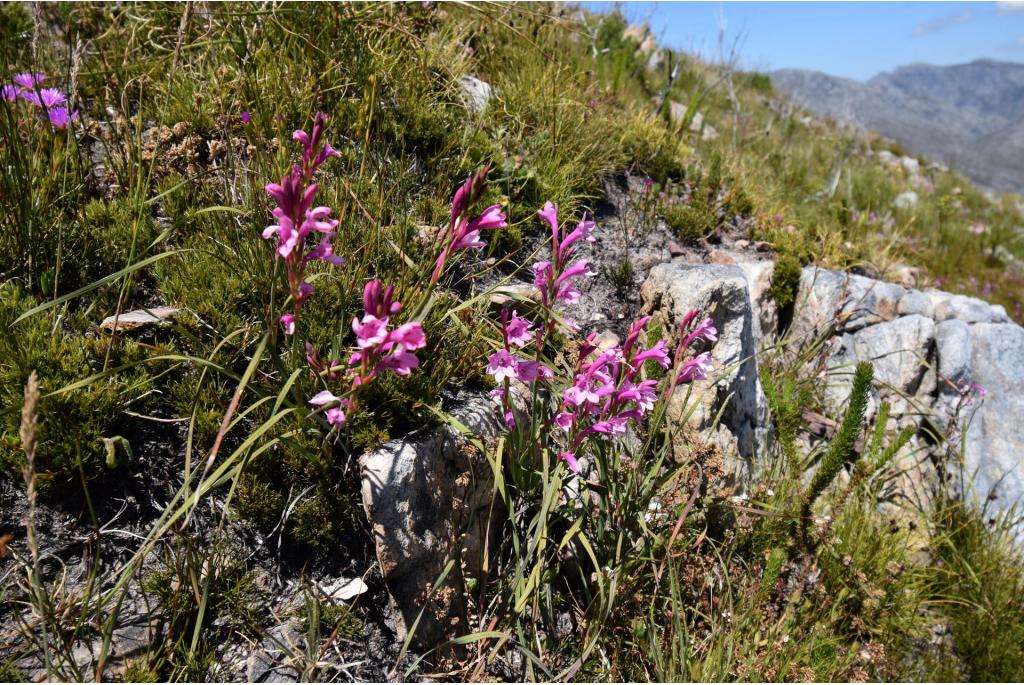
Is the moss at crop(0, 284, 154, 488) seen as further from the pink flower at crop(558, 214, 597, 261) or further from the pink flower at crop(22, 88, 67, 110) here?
the pink flower at crop(558, 214, 597, 261)

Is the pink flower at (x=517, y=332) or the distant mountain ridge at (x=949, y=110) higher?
the distant mountain ridge at (x=949, y=110)

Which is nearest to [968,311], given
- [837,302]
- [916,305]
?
[916,305]

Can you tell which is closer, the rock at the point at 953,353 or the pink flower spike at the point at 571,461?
the pink flower spike at the point at 571,461

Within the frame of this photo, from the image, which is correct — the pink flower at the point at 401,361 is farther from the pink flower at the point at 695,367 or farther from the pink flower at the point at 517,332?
the pink flower at the point at 695,367

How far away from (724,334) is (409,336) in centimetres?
255

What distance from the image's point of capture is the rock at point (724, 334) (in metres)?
3.41

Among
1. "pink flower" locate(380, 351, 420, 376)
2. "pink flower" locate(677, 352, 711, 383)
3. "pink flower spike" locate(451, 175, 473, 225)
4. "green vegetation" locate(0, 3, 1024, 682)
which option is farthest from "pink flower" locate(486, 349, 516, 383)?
"pink flower" locate(677, 352, 711, 383)

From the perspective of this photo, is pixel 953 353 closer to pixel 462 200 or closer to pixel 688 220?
pixel 688 220

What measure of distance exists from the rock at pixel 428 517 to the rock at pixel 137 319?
1067mm

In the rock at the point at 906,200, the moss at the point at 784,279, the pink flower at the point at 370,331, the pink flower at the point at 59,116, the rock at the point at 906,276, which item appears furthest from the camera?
the rock at the point at 906,200

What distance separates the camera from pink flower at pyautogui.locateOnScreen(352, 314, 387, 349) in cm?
167

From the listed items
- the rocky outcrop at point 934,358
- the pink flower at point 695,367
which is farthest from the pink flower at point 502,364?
the rocky outcrop at point 934,358

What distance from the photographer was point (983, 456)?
14.3 feet

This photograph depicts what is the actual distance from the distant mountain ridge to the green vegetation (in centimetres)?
1719
